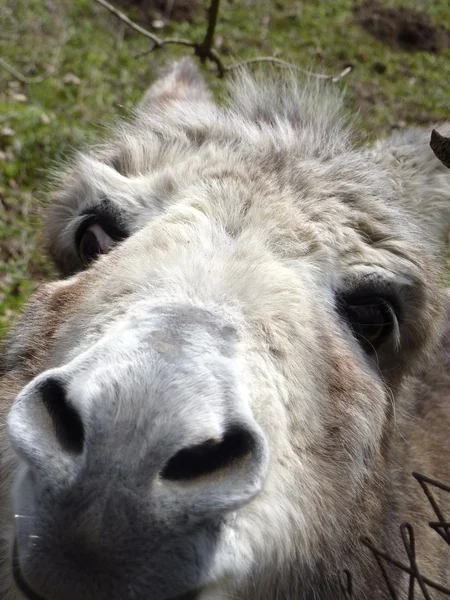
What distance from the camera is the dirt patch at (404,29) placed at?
40.9 ft

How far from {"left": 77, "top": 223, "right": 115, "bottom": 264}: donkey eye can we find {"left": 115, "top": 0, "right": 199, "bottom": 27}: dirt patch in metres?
9.27

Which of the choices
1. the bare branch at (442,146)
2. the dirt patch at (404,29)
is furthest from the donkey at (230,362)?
the dirt patch at (404,29)

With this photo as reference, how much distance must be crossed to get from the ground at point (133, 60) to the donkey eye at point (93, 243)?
341 centimetres

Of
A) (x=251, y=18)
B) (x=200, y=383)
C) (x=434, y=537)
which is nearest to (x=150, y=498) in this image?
(x=200, y=383)

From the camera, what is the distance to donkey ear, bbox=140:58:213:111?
A: 13.8 ft

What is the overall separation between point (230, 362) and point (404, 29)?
1223 centimetres

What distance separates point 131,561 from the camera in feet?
5.95

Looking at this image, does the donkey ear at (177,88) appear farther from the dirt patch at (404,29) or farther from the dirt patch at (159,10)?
the dirt patch at (404,29)

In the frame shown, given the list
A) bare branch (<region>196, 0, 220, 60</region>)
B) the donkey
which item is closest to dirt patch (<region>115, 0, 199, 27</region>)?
bare branch (<region>196, 0, 220, 60</region>)

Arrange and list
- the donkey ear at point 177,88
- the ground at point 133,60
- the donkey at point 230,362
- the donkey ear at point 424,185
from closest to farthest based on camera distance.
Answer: the donkey at point 230,362, the donkey ear at point 424,185, the donkey ear at point 177,88, the ground at point 133,60

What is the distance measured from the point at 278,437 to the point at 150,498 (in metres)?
0.52

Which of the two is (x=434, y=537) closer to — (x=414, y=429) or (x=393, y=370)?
(x=414, y=429)

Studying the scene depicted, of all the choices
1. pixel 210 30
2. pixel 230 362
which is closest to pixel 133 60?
pixel 210 30

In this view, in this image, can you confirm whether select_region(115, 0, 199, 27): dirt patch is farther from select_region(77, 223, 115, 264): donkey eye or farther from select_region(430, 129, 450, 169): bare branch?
select_region(430, 129, 450, 169): bare branch
